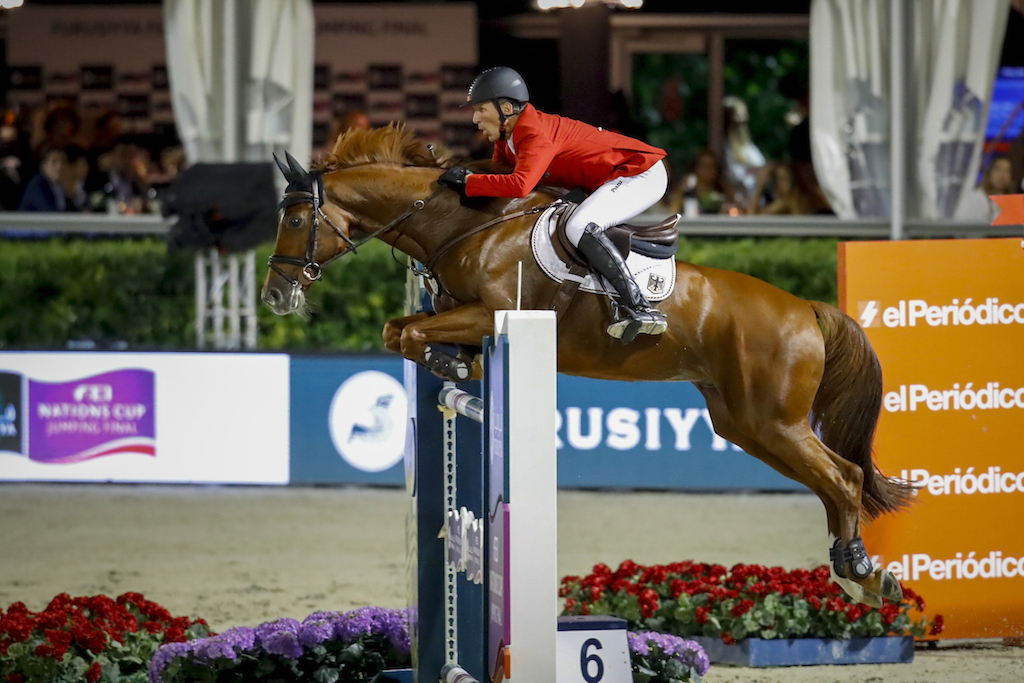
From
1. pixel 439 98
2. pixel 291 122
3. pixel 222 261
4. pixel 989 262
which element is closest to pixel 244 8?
pixel 291 122

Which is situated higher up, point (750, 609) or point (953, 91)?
point (953, 91)

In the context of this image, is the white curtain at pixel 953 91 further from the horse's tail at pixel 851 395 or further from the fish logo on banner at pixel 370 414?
the horse's tail at pixel 851 395

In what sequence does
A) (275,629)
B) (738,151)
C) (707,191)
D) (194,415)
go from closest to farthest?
1. (275,629)
2. (194,415)
3. (707,191)
4. (738,151)

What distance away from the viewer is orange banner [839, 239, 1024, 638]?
4.84 m

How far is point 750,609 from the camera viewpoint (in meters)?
4.80

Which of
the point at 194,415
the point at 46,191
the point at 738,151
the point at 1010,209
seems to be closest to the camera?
the point at 1010,209

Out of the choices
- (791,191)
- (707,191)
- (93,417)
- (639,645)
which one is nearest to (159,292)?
(93,417)

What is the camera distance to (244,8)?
9.05m

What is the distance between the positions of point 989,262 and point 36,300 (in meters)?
7.00

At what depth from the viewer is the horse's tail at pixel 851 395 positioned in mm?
4457

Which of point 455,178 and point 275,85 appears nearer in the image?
point 455,178

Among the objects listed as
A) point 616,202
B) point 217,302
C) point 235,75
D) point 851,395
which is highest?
point 235,75

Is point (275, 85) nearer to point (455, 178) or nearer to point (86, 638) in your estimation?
point (455, 178)

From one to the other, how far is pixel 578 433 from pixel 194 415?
2.67 metres
